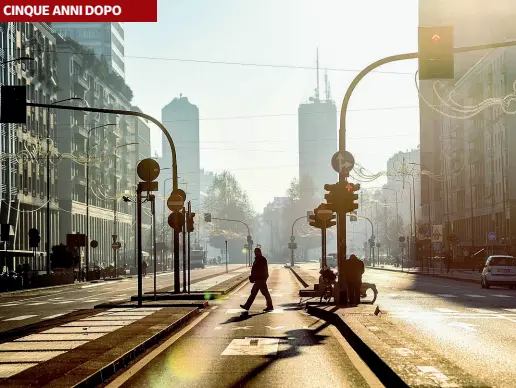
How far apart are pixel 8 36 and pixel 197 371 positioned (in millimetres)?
72435

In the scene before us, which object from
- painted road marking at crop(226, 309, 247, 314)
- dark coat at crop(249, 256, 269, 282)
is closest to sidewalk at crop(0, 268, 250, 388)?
painted road marking at crop(226, 309, 247, 314)

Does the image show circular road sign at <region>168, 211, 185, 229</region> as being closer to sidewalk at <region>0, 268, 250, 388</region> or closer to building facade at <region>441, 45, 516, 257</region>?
sidewalk at <region>0, 268, 250, 388</region>

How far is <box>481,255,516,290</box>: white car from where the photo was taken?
44.7 m

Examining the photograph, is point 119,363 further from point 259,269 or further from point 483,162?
point 483,162

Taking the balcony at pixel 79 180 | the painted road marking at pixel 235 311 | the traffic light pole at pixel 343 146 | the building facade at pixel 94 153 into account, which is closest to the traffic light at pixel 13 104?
the painted road marking at pixel 235 311

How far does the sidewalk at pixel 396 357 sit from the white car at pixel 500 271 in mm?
25779

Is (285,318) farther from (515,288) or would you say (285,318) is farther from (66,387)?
(515,288)

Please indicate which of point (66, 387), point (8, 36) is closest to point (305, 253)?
point (8, 36)

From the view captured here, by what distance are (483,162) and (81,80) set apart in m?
44.7

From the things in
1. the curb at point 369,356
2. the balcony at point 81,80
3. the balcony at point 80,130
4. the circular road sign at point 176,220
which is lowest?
the curb at point 369,356

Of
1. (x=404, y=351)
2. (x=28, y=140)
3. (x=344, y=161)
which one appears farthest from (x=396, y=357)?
(x=28, y=140)

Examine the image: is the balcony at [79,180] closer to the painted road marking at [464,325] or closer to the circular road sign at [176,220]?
the circular road sign at [176,220]

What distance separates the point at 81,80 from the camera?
113500mm

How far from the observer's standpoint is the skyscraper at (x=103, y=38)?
493ft
